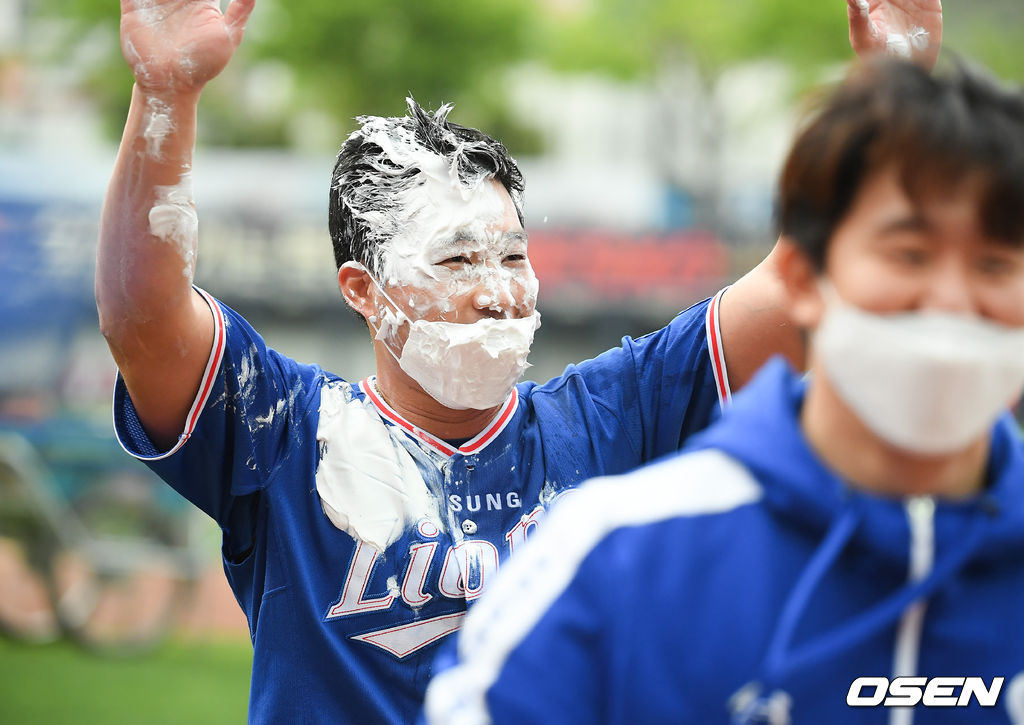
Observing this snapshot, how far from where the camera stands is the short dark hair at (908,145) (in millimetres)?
1295

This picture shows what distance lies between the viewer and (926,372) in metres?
1.27

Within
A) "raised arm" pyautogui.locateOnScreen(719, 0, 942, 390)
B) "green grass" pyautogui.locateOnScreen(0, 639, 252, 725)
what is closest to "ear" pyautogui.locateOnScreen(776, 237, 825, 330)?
"raised arm" pyautogui.locateOnScreen(719, 0, 942, 390)

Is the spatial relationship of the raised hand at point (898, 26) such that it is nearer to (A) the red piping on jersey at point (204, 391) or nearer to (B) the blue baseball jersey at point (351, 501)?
(B) the blue baseball jersey at point (351, 501)

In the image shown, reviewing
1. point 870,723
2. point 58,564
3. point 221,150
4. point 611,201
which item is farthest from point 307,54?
point 870,723

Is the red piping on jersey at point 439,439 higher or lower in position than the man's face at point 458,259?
lower

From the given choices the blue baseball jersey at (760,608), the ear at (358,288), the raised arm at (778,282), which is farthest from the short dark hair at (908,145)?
the ear at (358,288)

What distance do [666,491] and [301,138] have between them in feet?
63.3

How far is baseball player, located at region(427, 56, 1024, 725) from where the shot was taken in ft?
4.23

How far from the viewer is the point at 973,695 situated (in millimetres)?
1345

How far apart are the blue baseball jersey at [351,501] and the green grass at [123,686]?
6211 millimetres

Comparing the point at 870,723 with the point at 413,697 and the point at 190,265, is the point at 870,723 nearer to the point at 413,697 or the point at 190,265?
the point at 413,697

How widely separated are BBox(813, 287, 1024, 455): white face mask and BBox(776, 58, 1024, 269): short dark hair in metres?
0.11

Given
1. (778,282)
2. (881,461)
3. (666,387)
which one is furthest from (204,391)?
(881,461)

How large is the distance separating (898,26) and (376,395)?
4.35 feet
